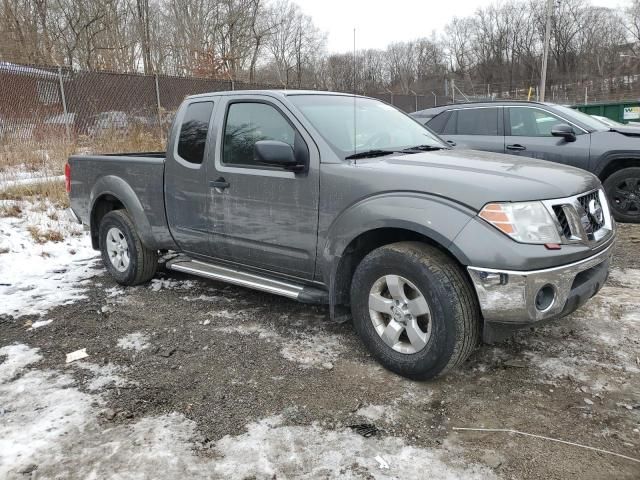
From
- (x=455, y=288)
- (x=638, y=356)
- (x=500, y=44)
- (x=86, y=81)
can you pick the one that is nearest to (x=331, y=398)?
(x=455, y=288)

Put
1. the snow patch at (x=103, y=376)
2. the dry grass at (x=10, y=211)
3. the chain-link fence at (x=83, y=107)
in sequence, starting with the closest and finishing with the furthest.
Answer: the snow patch at (x=103, y=376), the dry grass at (x=10, y=211), the chain-link fence at (x=83, y=107)

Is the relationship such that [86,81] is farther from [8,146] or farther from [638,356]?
[638,356]

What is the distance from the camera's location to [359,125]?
12.8 feet

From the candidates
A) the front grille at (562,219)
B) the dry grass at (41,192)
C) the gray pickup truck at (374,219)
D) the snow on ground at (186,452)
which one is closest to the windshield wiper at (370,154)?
the gray pickup truck at (374,219)

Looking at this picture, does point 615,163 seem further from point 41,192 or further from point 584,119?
point 41,192

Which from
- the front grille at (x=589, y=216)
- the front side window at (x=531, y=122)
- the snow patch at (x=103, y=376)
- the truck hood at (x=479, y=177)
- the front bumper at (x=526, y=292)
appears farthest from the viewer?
the front side window at (x=531, y=122)

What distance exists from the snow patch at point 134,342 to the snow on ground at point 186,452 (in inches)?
32.6

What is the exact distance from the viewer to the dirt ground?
7.89 ft

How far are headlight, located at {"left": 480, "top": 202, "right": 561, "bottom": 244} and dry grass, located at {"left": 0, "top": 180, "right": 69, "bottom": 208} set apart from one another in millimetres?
7165

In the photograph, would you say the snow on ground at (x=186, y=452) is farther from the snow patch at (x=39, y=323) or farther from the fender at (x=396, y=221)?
the snow patch at (x=39, y=323)

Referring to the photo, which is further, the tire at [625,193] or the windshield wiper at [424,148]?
the tire at [625,193]

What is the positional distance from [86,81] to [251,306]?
10.8 m

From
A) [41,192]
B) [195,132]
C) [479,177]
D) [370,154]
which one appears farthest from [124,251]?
[41,192]

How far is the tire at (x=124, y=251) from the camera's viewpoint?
4.95 m
